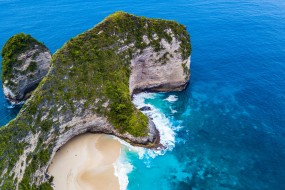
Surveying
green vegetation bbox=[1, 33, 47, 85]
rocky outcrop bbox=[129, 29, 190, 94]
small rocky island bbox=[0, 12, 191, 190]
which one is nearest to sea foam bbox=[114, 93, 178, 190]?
small rocky island bbox=[0, 12, 191, 190]

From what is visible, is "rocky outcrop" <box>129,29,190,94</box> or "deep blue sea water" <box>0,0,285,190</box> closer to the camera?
"deep blue sea water" <box>0,0,285,190</box>

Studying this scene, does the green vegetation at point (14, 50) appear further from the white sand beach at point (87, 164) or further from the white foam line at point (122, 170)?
the white foam line at point (122, 170)

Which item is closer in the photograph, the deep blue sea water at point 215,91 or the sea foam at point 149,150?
the sea foam at point 149,150

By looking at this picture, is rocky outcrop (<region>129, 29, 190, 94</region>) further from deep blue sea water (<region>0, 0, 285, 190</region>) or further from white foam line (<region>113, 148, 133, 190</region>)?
white foam line (<region>113, 148, 133, 190</region>)

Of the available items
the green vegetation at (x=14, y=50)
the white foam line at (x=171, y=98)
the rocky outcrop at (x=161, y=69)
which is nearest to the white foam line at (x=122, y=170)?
the rocky outcrop at (x=161, y=69)

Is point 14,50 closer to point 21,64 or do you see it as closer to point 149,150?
point 21,64

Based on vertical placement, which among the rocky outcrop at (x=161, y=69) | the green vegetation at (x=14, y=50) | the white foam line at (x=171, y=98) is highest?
the green vegetation at (x=14, y=50)
